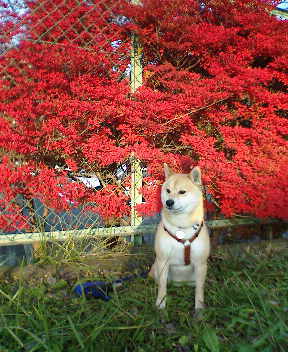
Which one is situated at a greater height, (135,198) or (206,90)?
(206,90)

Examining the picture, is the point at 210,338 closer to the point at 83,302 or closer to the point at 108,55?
the point at 83,302

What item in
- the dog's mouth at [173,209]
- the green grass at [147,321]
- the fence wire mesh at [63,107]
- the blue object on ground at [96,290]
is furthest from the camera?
the fence wire mesh at [63,107]

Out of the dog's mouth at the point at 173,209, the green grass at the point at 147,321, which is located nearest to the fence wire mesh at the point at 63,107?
the green grass at the point at 147,321

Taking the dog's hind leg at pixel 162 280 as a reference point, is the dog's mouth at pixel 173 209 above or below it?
above

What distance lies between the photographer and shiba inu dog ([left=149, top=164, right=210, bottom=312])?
8.00 ft

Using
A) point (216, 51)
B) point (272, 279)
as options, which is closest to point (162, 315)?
point (272, 279)

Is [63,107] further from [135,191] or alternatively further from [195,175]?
[195,175]

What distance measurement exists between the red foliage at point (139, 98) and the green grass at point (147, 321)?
64.2 inches

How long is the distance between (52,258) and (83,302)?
1.54 m

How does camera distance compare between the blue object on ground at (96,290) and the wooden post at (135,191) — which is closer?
the blue object on ground at (96,290)

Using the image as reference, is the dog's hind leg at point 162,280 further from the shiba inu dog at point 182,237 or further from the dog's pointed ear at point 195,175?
the dog's pointed ear at point 195,175

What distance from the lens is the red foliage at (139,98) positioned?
13.2ft

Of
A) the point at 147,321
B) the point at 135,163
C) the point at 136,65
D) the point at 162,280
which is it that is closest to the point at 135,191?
the point at 135,163

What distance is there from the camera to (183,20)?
Result: 4.26 metres
